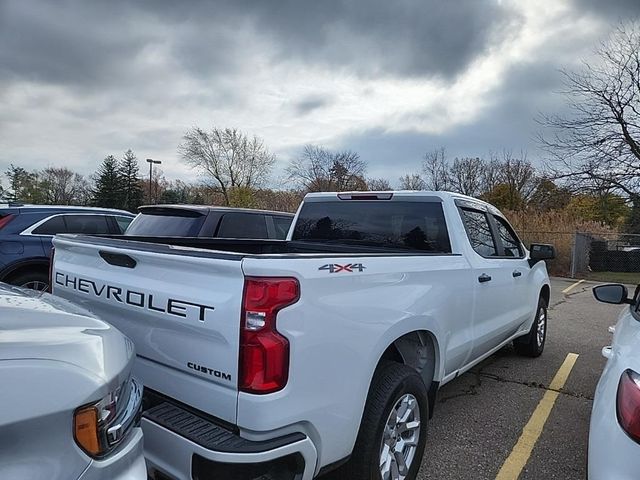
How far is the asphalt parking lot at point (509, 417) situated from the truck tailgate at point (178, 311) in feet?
6.02

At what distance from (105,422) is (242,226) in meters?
5.57

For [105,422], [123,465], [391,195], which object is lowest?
[123,465]

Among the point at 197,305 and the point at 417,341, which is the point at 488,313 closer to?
the point at 417,341

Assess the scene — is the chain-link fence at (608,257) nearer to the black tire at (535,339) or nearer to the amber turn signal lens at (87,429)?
the black tire at (535,339)

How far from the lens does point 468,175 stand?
4456cm

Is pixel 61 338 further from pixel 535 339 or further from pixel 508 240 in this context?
pixel 535 339

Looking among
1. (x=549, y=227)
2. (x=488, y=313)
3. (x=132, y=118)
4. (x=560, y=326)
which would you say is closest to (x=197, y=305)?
(x=488, y=313)

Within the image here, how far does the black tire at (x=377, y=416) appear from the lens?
2373mm

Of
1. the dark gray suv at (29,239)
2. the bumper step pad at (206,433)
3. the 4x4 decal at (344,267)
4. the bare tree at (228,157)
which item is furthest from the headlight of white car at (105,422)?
the bare tree at (228,157)

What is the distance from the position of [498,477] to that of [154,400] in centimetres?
233

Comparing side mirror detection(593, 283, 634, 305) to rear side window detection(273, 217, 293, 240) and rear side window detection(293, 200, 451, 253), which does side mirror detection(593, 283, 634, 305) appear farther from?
rear side window detection(273, 217, 293, 240)

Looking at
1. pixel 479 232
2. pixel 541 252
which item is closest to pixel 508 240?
pixel 541 252

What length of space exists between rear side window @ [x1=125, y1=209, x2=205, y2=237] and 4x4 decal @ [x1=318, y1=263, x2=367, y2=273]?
4.39 meters

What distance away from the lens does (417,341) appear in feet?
10.3
